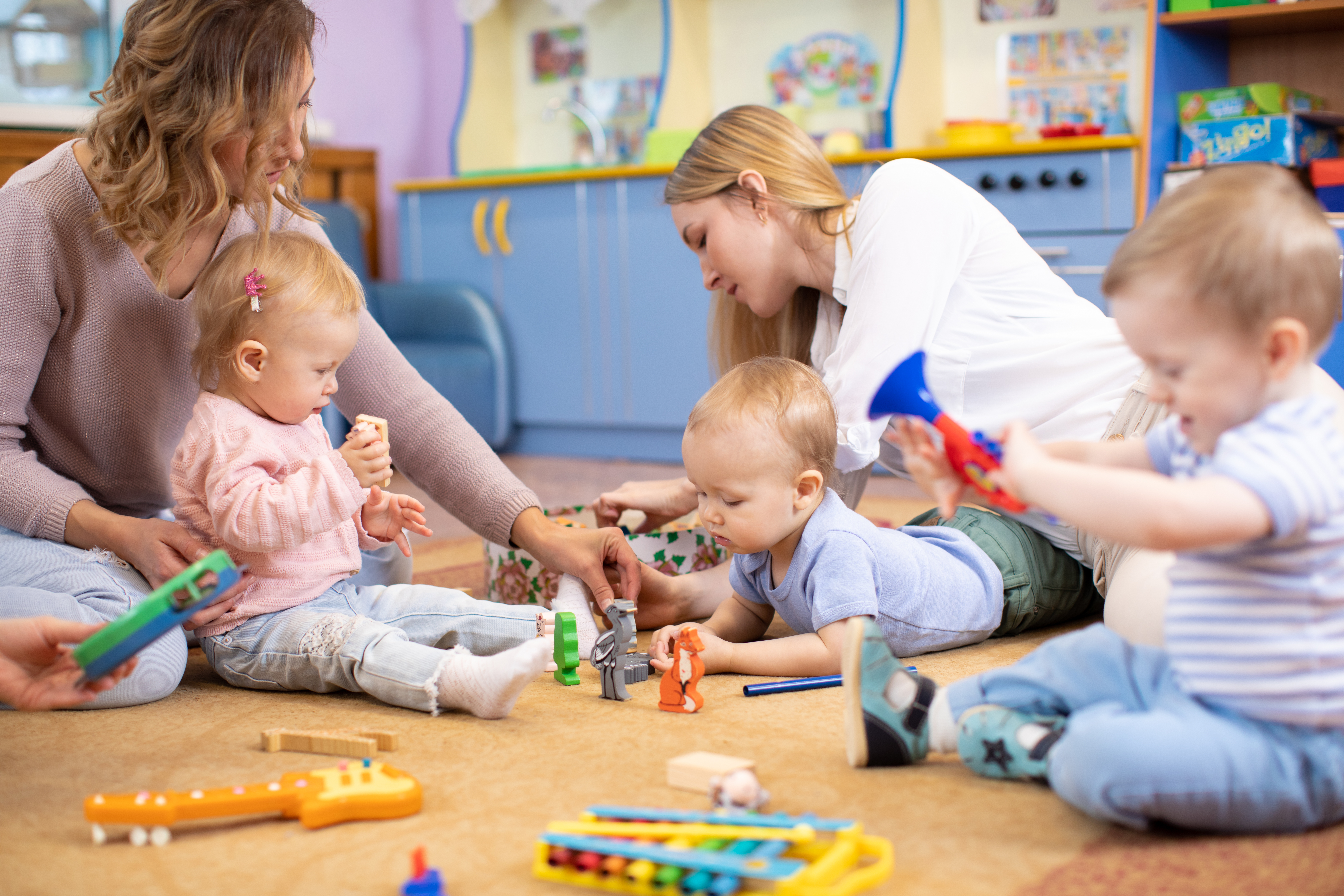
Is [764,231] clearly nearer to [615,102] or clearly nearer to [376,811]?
[376,811]

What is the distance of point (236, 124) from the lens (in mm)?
1237

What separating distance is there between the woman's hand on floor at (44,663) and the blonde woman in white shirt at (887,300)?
27.4 inches

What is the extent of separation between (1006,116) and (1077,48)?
23 centimetres

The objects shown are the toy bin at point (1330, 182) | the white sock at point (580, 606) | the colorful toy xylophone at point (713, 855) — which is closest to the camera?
the colorful toy xylophone at point (713, 855)

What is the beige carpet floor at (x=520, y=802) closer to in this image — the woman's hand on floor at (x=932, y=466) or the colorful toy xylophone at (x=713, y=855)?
the colorful toy xylophone at (x=713, y=855)

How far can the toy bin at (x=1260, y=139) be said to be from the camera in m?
2.31

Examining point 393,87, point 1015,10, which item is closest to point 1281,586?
point 1015,10

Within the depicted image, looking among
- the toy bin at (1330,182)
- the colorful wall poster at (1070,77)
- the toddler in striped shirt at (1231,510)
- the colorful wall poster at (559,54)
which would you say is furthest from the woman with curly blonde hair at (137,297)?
the colorful wall poster at (559,54)

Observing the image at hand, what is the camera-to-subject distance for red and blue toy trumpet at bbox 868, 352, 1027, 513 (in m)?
0.87

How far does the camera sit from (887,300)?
141 cm

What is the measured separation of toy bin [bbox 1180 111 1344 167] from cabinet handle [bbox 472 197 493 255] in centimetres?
188

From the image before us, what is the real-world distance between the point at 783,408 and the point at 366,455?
1.37ft

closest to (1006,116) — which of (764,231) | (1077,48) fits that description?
(1077,48)

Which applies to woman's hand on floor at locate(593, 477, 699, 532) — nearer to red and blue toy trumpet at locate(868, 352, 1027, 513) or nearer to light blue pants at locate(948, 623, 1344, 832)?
red and blue toy trumpet at locate(868, 352, 1027, 513)
